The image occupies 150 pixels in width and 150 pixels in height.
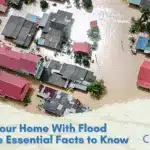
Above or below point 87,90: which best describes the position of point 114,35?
above

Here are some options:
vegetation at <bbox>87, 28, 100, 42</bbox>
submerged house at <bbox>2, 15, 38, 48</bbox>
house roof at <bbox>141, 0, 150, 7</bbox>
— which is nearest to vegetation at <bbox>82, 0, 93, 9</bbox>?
vegetation at <bbox>87, 28, 100, 42</bbox>

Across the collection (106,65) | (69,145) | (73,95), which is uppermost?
(106,65)

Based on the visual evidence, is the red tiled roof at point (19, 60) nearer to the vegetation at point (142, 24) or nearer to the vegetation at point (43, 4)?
the vegetation at point (43, 4)

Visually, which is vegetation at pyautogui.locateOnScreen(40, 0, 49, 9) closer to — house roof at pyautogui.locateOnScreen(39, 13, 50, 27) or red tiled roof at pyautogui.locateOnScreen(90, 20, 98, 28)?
house roof at pyautogui.locateOnScreen(39, 13, 50, 27)

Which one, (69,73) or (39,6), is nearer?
(69,73)

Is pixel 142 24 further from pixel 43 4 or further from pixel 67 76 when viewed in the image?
pixel 43 4

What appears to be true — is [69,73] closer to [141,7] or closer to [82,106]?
[82,106]

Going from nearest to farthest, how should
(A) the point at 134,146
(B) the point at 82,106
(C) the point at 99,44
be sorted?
(A) the point at 134,146 → (B) the point at 82,106 → (C) the point at 99,44

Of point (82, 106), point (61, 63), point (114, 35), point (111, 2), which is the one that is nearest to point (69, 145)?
point (82, 106)

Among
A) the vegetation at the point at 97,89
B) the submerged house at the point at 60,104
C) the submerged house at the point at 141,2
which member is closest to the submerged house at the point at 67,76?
→ the vegetation at the point at 97,89
